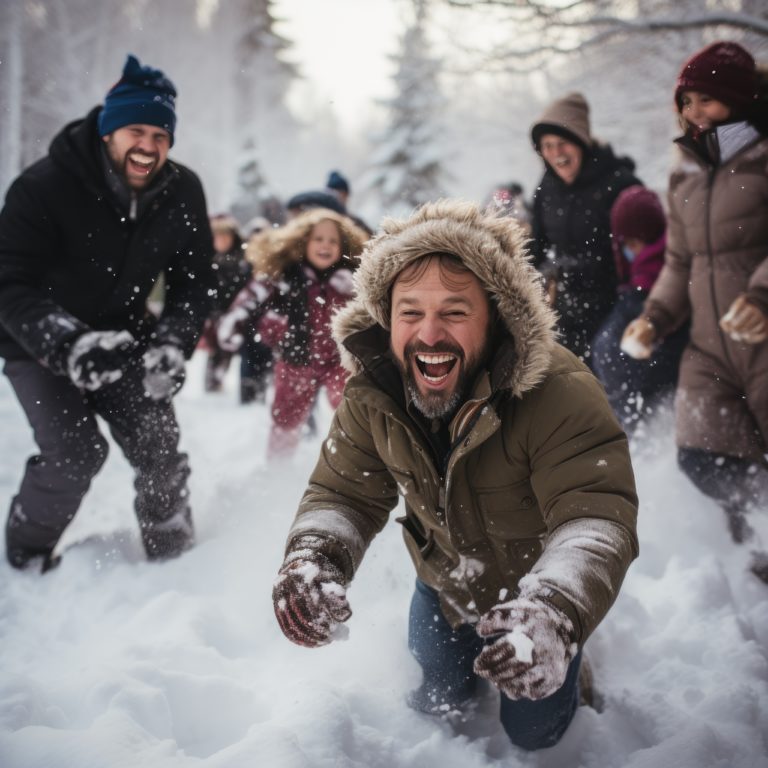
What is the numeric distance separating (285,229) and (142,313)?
146cm

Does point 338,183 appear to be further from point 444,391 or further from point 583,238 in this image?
point 444,391

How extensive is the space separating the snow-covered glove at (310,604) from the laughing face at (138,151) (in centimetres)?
200

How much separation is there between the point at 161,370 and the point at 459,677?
202 centimetres

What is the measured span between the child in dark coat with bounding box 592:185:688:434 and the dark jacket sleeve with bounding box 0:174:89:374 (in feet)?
10.1

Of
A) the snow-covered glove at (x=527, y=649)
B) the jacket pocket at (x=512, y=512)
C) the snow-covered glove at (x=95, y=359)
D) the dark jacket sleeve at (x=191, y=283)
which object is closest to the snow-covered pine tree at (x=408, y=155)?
the dark jacket sleeve at (x=191, y=283)

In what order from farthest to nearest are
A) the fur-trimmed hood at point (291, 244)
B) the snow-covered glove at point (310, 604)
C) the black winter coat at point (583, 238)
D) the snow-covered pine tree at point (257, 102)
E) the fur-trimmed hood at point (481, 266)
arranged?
the snow-covered pine tree at point (257, 102) → the fur-trimmed hood at point (291, 244) → the black winter coat at point (583, 238) → the fur-trimmed hood at point (481, 266) → the snow-covered glove at point (310, 604)

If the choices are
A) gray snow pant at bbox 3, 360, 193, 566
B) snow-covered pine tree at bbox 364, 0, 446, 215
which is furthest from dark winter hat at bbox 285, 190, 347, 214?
snow-covered pine tree at bbox 364, 0, 446, 215

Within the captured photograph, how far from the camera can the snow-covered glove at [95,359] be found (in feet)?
8.58

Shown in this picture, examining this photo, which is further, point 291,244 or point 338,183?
point 338,183

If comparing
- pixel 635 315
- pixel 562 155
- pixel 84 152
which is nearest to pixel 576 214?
pixel 562 155

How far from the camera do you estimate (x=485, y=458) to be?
1828 mm

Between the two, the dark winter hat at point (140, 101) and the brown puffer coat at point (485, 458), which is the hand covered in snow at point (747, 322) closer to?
the brown puffer coat at point (485, 458)

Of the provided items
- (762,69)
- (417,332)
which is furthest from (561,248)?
(417,332)

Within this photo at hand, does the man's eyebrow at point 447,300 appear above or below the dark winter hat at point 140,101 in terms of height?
below
